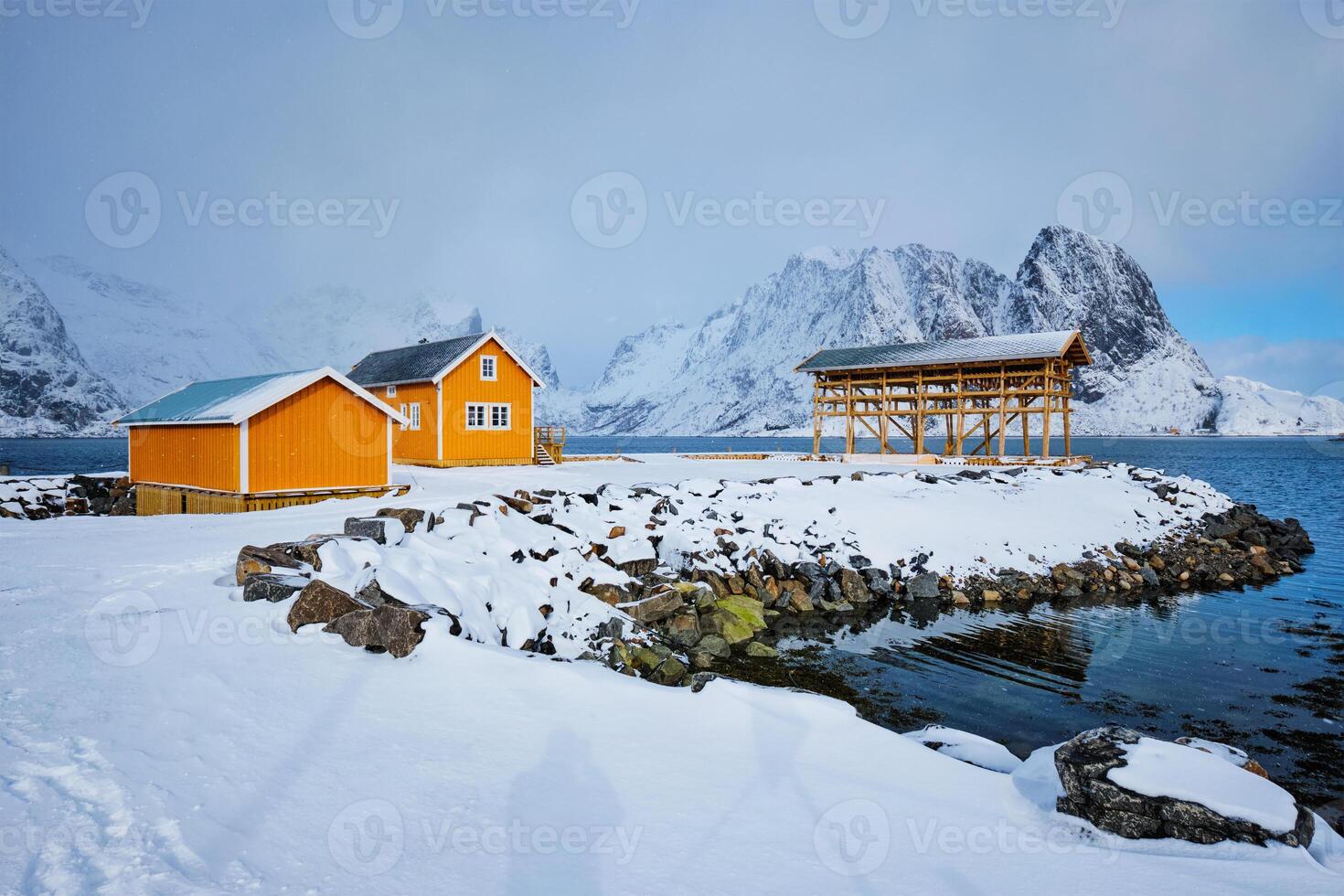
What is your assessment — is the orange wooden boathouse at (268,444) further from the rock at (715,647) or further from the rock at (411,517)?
the rock at (715,647)

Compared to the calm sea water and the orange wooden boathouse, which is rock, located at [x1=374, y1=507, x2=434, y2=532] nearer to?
the calm sea water

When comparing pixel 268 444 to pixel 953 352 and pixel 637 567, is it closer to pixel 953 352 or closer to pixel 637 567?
pixel 637 567

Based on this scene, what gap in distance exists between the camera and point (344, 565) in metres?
10.3

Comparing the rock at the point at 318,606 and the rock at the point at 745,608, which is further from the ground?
the rock at the point at 318,606

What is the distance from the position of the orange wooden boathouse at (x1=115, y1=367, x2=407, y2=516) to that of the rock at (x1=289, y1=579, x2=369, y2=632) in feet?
42.9

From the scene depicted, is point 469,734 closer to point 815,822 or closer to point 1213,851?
point 815,822

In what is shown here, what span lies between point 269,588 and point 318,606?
108cm

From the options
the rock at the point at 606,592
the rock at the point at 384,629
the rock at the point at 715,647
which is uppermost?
the rock at the point at 384,629

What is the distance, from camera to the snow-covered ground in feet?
13.7

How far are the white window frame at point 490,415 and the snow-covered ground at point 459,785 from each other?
22.5 meters

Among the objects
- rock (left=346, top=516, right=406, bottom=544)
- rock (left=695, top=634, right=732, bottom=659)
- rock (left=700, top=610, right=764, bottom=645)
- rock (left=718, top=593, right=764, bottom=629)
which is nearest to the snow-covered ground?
rock (left=346, top=516, right=406, bottom=544)

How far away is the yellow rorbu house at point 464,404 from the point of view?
99.7ft

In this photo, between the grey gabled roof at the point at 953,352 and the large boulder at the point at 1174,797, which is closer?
the large boulder at the point at 1174,797

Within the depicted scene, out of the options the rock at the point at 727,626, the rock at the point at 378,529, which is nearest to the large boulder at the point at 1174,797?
the rock at the point at 727,626
